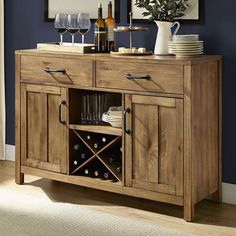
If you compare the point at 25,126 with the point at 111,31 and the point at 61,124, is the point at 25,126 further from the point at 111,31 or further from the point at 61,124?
the point at 111,31

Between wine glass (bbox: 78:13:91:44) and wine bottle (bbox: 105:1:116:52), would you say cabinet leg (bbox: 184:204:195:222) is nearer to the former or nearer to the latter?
wine bottle (bbox: 105:1:116:52)

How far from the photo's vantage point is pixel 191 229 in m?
3.52

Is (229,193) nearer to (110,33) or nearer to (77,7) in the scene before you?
(110,33)

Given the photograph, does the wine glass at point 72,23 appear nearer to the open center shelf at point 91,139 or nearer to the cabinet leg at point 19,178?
the open center shelf at point 91,139

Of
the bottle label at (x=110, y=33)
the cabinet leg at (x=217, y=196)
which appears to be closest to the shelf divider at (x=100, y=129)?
the bottle label at (x=110, y=33)

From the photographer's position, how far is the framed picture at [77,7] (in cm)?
429

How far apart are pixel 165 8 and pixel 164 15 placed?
0.05 meters

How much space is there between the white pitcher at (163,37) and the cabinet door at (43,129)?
2.19 feet

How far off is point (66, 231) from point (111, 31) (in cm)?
133

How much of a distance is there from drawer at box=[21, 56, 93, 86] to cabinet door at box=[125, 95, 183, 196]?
339 mm

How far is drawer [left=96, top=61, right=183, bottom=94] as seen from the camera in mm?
3553

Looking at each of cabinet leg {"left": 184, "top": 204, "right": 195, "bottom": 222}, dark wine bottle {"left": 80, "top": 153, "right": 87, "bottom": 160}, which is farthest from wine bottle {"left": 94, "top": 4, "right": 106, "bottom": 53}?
cabinet leg {"left": 184, "top": 204, "right": 195, "bottom": 222}

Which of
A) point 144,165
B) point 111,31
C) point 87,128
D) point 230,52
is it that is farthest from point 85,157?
point 230,52

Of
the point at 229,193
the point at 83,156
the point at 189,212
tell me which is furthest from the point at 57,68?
the point at 229,193
